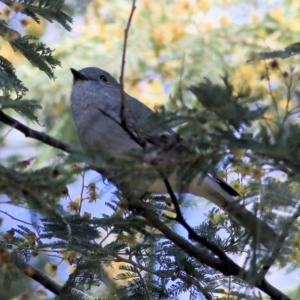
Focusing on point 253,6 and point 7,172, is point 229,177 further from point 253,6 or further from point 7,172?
point 253,6

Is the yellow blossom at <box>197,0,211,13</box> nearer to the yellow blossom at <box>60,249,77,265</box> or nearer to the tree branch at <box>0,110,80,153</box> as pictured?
the yellow blossom at <box>60,249,77,265</box>

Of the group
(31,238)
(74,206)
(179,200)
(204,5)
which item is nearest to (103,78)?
(74,206)

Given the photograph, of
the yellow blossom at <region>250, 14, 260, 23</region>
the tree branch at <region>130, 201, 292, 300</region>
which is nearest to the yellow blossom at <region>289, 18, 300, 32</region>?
the yellow blossom at <region>250, 14, 260, 23</region>

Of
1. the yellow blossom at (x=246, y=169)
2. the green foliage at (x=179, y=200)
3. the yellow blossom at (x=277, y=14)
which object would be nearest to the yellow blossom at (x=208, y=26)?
the yellow blossom at (x=277, y=14)

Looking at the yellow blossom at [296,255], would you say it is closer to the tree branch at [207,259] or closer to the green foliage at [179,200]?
the green foliage at [179,200]

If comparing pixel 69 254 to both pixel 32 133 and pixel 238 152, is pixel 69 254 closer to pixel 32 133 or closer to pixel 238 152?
pixel 32 133

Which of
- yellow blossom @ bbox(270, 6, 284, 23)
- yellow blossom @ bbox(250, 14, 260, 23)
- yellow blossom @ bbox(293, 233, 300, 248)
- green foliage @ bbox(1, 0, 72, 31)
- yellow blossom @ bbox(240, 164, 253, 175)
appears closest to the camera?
yellow blossom @ bbox(240, 164, 253, 175)

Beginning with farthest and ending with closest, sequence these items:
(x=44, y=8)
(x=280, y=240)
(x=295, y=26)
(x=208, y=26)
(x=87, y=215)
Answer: (x=208, y=26)
(x=295, y=26)
(x=44, y=8)
(x=87, y=215)
(x=280, y=240)

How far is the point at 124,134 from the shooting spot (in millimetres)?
4312

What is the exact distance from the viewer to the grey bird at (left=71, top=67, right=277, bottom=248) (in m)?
2.76

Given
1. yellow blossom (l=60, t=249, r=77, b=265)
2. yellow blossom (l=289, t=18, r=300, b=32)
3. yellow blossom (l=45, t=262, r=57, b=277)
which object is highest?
yellow blossom (l=289, t=18, r=300, b=32)

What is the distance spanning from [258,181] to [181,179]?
264mm

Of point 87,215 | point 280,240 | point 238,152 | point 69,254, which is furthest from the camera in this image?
point 87,215

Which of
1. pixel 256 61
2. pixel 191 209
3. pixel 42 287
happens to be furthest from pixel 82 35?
pixel 256 61
